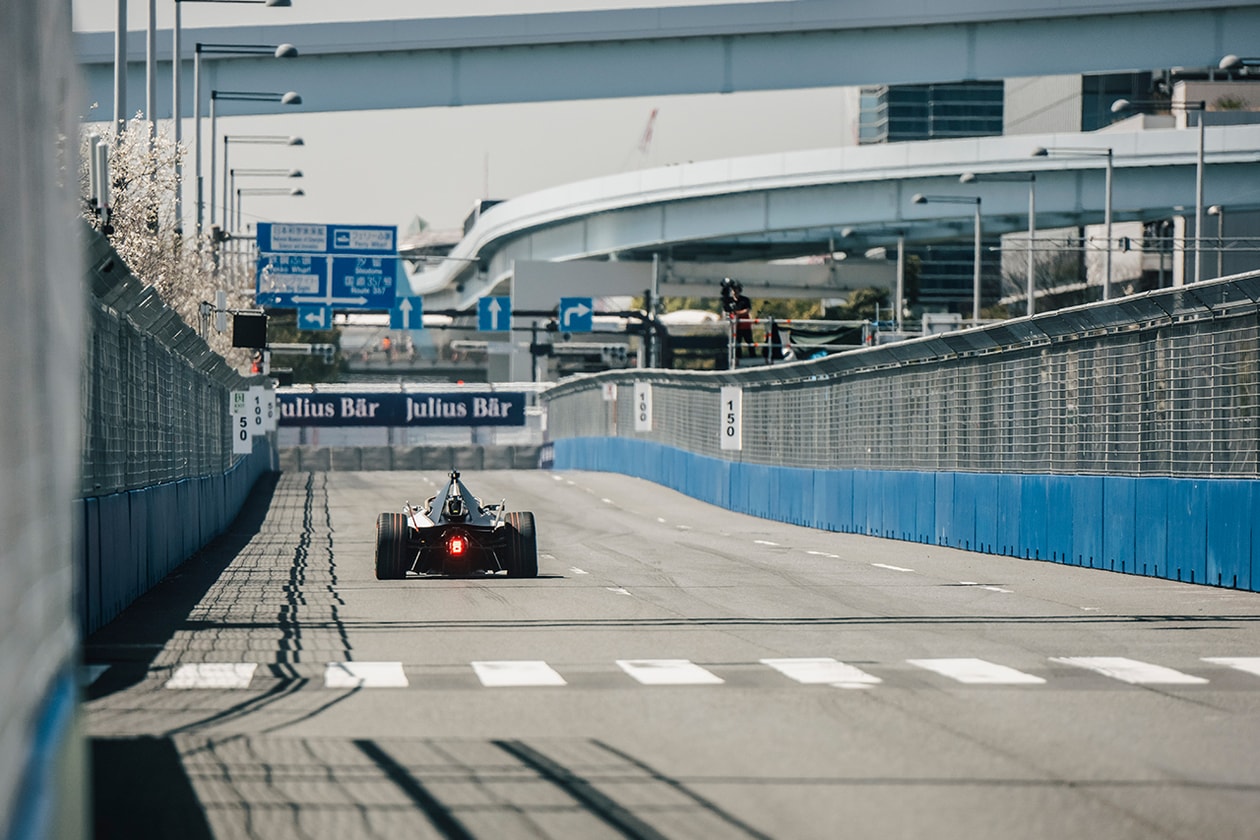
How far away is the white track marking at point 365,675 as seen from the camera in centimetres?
1075

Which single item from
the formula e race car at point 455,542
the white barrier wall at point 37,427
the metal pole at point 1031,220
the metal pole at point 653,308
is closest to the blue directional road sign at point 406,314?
the metal pole at point 653,308

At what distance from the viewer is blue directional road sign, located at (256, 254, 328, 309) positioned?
5850cm

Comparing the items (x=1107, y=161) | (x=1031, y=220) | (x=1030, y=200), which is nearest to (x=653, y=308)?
(x=1030, y=200)

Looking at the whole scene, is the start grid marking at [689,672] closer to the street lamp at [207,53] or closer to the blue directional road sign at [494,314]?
the street lamp at [207,53]

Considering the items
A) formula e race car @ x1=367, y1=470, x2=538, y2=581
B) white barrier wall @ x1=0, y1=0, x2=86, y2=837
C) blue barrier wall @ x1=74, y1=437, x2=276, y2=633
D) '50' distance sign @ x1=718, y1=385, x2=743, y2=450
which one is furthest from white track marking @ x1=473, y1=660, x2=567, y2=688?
'50' distance sign @ x1=718, y1=385, x2=743, y2=450

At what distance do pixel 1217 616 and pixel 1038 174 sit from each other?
144 feet

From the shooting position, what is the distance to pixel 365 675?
11.2 metres

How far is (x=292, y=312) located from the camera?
59844 mm

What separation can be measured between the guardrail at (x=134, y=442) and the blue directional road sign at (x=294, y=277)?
2996 centimetres

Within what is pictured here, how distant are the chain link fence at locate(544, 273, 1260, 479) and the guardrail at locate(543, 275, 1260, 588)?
3 centimetres

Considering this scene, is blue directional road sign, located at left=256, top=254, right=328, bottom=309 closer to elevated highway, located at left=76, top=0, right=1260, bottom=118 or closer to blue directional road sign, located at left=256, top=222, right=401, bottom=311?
blue directional road sign, located at left=256, top=222, right=401, bottom=311

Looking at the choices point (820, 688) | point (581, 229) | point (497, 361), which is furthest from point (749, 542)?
point (497, 361)

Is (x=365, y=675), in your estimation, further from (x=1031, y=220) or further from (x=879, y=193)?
(x=879, y=193)

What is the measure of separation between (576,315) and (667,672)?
5651 cm
